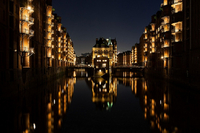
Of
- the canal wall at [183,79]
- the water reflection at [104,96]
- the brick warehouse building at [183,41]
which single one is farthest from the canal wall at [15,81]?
the brick warehouse building at [183,41]

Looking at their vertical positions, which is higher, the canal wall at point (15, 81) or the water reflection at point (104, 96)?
the canal wall at point (15, 81)

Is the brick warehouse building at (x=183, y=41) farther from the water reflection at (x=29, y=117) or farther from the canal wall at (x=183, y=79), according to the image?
the water reflection at (x=29, y=117)

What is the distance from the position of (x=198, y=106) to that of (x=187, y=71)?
18.7 meters

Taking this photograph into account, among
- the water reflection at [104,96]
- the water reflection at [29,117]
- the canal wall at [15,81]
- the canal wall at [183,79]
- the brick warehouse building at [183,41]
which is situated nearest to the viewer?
the water reflection at [29,117]

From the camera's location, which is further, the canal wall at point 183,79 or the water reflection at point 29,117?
the canal wall at point 183,79

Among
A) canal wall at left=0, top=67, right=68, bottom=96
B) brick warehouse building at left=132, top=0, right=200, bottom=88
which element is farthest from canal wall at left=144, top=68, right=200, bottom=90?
canal wall at left=0, top=67, right=68, bottom=96

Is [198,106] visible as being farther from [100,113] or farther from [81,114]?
[81,114]

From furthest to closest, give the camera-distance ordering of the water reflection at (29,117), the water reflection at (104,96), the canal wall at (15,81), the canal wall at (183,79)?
the canal wall at (183,79), the water reflection at (104,96), the canal wall at (15,81), the water reflection at (29,117)

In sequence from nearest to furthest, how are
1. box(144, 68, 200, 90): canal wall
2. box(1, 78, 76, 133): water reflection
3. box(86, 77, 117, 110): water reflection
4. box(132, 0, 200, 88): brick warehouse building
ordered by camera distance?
1. box(1, 78, 76, 133): water reflection
2. box(86, 77, 117, 110): water reflection
3. box(144, 68, 200, 90): canal wall
4. box(132, 0, 200, 88): brick warehouse building

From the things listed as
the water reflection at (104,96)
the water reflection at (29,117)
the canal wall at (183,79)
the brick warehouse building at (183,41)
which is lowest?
the water reflection at (104,96)

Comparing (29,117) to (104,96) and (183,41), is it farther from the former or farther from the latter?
(183,41)

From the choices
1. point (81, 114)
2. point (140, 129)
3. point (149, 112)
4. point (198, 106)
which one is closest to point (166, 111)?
point (149, 112)

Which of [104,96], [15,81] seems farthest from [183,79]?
[15,81]

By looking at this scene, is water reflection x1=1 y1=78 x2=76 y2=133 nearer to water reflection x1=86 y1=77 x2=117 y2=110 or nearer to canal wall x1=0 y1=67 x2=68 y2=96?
canal wall x1=0 y1=67 x2=68 y2=96
